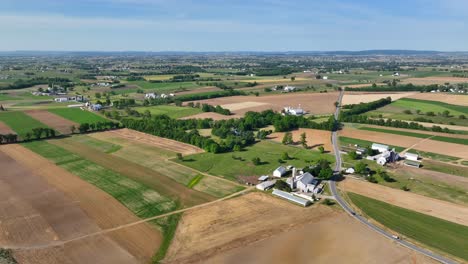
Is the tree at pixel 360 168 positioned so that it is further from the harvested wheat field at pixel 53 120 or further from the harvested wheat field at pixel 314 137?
the harvested wheat field at pixel 53 120

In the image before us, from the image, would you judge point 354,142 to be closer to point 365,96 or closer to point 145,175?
point 145,175

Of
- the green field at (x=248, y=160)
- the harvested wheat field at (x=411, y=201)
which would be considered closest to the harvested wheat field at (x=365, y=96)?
the green field at (x=248, y=160)

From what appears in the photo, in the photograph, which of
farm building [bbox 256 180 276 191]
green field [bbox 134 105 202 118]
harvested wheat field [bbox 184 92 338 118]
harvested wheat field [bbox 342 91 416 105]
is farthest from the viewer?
harvested wheat field [bbox 342 91 416 105]

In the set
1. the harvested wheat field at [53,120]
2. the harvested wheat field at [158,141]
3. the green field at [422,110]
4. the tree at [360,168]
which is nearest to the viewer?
the tree at [360,168]

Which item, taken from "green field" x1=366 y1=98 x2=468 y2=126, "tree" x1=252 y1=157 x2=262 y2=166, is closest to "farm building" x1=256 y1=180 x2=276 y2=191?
"tree" x1=252 y1=157 x2=262 y2=166

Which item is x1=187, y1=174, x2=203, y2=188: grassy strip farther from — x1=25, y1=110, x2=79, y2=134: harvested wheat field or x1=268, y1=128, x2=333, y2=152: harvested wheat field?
x1=25, y1=110, x2=79, y2=134: harvested wheat field
